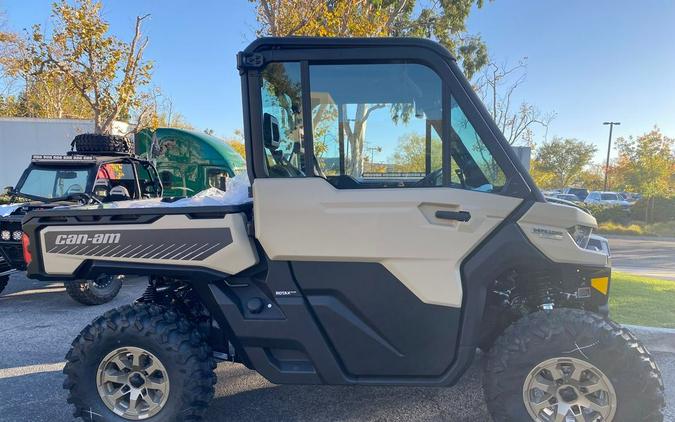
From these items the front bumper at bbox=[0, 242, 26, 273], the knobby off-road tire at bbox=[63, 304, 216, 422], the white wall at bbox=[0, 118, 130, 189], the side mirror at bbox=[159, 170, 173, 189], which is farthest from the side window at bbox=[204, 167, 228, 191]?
the knobby off-road tire at bbox=[63, 304, 216, 422]

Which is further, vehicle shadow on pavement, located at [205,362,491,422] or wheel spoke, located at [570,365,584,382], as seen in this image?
vehicle shadow on pavement, located at [205,362,491,422]

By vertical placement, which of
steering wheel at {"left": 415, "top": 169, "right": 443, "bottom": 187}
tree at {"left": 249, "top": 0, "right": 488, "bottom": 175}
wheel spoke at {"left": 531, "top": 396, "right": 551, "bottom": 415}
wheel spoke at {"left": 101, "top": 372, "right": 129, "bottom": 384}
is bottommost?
wheel spoke at {"left": 531, "top": 396, "right": 551, "bottom": 415}

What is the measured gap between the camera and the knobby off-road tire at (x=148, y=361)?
2.62 meters

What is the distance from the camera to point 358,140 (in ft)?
8.59

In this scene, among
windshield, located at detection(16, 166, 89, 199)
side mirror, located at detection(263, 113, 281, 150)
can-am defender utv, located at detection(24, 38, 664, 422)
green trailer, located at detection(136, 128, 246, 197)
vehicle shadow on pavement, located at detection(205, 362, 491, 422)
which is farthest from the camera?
green trailer, located at detection(136, 128, 246, 197)

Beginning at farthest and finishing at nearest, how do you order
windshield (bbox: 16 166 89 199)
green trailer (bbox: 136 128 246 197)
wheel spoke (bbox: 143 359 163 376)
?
green trailer (bbox: 136 128 246 197)
windshield (bbox: 16 166 89 199)
wheel spoke (bbox: 143 359 163 376)

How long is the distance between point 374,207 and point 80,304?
5478 mm

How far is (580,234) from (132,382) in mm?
3191

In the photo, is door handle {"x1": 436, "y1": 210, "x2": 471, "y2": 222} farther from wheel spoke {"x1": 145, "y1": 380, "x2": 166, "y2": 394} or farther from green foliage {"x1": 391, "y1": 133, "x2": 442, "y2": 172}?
wheel spoke {"x1": 145, "y1": 380, "x2": 166, "y2": 394}

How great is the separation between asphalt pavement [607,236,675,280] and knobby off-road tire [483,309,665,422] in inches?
348

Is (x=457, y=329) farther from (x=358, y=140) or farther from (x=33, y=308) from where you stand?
(x=33, y=308)

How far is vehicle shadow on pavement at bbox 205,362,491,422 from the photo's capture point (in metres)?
3.01

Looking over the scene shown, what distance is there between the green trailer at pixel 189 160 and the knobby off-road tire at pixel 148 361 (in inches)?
305

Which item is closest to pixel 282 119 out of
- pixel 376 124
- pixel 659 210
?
pixel 376 124
